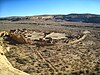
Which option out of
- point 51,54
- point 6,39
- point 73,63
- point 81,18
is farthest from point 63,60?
point 81,18

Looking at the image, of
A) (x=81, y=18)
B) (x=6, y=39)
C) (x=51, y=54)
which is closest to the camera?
(x=51, y=54)

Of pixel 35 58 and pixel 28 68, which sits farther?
pixel 35 58

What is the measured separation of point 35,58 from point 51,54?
272 cm

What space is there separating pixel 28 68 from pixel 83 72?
13.9 feet

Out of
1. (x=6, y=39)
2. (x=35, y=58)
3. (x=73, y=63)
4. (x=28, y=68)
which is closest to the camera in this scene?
(x=28, y=68)

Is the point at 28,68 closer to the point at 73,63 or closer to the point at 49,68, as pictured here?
the point at 49,68

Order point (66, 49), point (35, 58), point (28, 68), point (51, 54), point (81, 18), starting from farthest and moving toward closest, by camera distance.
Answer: point (81, 18) < point (66, 49) < point (51, 54) < point (35, 58) < point (28, 68)

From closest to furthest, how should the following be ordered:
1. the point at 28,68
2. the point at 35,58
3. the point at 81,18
A: the point at 28,68, the point at 35,58, the point at 81,18

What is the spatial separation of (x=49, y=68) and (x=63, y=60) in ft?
10.6

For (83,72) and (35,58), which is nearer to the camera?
(83,72)

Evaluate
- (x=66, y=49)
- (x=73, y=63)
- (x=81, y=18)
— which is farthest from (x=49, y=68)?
(x=81, y=18)

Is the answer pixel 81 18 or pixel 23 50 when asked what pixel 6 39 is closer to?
pixel 23 50

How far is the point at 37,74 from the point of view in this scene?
15906mm

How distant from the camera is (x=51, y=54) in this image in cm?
2289
